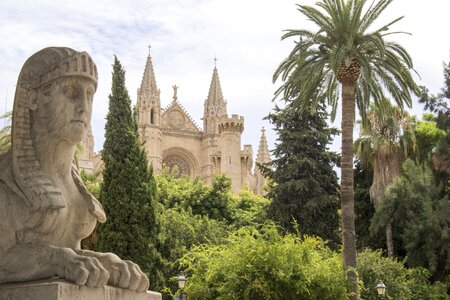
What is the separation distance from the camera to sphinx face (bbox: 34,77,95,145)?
451 cm

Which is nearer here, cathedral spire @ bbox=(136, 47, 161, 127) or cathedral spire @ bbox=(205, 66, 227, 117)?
cathedral spire @ bbox=(136, 47, 161, 127)

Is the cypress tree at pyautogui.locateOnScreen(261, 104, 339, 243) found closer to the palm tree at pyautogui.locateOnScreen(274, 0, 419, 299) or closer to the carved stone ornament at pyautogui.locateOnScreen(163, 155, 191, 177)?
the palm tree at pyautogui.locateOnScreen(274, 0, 419, 299)

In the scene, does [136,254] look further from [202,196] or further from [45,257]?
[45,257]

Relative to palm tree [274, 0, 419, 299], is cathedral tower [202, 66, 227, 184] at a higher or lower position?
higher

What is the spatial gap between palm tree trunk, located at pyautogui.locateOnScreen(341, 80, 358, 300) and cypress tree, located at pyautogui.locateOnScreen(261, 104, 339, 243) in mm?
8726

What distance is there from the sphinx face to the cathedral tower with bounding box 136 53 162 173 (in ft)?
251

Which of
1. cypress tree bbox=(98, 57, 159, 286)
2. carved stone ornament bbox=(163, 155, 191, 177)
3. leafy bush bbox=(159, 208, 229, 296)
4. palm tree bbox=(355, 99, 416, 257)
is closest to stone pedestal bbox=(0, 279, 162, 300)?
cypress tree bbox=(98, 57, 159, 286)

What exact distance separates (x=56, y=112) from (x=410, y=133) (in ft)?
102

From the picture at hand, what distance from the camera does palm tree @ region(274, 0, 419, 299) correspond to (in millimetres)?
20922

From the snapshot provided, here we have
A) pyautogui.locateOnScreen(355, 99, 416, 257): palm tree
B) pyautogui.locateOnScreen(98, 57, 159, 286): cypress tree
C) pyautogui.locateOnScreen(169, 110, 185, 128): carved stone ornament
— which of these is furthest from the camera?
pyautogui.locateOnScreen(169, 110, 185, 128): carved stone ornament

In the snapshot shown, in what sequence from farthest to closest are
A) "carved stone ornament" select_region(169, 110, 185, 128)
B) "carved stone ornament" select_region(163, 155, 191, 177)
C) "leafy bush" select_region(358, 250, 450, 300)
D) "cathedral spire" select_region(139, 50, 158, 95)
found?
"carved stone ornament" select_region(169, 110, 185, 128) → "carved stone ornament" select_region(163, 155, 191, 177) → "cathedral spire" select_region(139, 50, 158, 95) → "leafy bush" select_region(358, 250, 450, 300)

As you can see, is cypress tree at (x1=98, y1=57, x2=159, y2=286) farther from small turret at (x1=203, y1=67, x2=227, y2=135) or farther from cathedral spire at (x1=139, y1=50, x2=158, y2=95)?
small turret at (x1=203, y1=67, x2=227, y2=135)

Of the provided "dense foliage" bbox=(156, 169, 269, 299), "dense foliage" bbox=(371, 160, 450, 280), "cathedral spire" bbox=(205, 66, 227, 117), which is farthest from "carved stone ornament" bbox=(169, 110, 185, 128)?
"dense foliage" bbox=(371, 160, 450, 280)

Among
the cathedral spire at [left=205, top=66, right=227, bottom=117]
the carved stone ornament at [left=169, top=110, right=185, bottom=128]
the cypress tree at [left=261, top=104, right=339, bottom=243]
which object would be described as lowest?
the cypress tree at [left=261, top=104, right=339, bottom=243]
